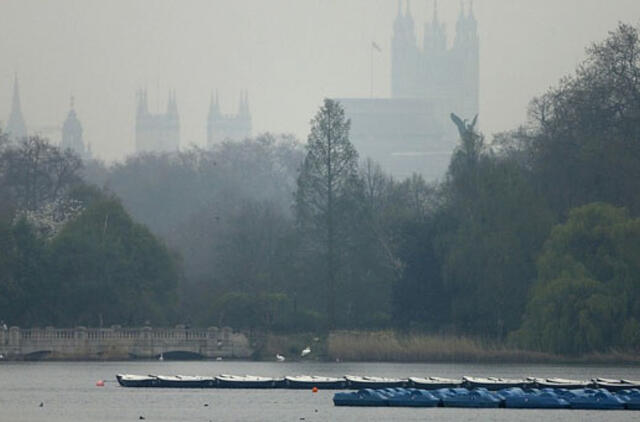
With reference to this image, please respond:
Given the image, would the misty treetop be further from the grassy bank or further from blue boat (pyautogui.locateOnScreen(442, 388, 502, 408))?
blue boat (pyautogui.locateOnScreen(442, 388, 502, 408))

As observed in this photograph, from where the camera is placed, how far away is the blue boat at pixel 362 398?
72375 millimetres

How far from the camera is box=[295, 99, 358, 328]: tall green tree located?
10612cm

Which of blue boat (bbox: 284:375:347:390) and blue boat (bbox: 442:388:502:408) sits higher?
blue boat (bbox: 284:375:347:390)

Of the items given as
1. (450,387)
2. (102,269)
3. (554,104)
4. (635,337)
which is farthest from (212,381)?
(554,104)

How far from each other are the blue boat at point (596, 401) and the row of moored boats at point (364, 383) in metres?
4.18

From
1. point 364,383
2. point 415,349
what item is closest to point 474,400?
point 364,383

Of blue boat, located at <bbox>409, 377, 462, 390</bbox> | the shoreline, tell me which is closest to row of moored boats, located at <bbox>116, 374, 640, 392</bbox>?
blue boat, located at <bbox>409, 377, 462, 390</bbox>

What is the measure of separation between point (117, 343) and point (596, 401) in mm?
34172

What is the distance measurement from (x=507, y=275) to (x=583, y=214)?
218 inches

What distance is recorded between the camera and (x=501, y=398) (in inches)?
2825

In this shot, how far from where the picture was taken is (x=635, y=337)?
3563 inches

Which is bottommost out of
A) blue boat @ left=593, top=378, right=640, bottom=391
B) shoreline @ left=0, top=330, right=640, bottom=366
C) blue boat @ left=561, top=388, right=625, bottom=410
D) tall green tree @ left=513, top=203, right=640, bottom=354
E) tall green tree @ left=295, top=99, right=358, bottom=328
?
blue boat @ left=561, top=388, right=625, bottom=410

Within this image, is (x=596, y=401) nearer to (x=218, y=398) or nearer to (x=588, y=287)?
(x=218, y=398)

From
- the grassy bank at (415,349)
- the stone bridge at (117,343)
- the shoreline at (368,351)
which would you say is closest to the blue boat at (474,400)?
the shoreline at (368,351)
